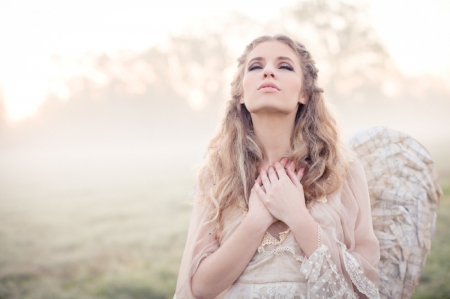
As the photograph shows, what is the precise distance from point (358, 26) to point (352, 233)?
891cm

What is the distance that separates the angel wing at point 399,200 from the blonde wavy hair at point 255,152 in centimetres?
43

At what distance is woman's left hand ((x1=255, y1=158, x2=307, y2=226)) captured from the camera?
5.50ft

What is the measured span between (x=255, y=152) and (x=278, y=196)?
426mm

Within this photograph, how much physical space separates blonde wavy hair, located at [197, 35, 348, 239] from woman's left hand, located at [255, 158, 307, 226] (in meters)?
0.09

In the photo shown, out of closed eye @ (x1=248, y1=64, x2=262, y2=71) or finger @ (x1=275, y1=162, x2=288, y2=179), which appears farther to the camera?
closed eye @ (x1=248, y1=64, x2=262, y2=71)

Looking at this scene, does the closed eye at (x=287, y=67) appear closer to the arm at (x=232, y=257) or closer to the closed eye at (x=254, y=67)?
the closed eye at (x=254, y=67)

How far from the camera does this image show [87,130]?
8289 millimetres

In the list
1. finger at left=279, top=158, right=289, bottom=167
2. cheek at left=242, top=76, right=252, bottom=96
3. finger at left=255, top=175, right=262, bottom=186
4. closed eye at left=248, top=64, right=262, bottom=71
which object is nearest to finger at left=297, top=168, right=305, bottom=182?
finger at left=279, top=158, right=289, bottom=167

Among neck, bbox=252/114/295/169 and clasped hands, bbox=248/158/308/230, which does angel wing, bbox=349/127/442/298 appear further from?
clasped hands, bbox=248/158/308/230

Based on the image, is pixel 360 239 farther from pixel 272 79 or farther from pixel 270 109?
pixel 272 79

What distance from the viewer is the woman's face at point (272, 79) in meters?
1.85

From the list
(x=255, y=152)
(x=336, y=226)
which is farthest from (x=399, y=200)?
(x=255, y=152)

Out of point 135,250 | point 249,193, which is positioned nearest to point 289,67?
point 249,193

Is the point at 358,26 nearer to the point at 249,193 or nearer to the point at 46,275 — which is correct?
the point at 249,193
